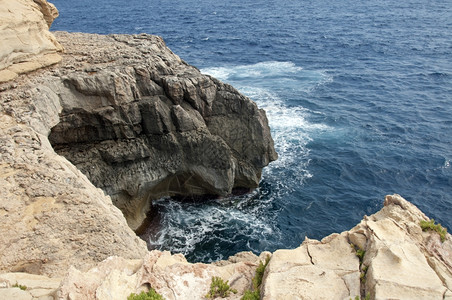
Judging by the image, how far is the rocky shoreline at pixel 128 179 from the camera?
1402cm

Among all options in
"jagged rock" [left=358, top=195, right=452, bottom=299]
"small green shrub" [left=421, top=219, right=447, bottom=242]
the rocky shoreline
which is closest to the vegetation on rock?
the rocky shoreline

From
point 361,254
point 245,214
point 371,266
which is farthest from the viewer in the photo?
point 245,214

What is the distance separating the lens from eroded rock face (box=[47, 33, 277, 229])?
31.2 m

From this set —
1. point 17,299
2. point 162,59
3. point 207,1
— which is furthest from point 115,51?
point 207,1

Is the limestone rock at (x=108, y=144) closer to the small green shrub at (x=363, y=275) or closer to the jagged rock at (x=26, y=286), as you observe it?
the jagged rock at (x=26, y=286)

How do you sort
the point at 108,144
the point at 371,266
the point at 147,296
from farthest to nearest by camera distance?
the point at 108,144
the point at 371,266
the point at 147,296

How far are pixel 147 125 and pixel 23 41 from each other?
37.1 feet

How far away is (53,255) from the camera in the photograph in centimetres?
1723

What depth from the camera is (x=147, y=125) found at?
33688 millimetres

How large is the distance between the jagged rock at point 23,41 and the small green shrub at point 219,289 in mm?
22554

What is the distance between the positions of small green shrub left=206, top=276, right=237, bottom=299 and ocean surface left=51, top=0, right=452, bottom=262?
17371 mm

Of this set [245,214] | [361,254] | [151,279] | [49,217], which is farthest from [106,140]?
[361,254]

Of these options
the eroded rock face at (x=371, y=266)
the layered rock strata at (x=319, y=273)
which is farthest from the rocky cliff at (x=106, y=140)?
the eroded rock face at (x=371, y=266)

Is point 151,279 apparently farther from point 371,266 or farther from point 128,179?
point 128,179
